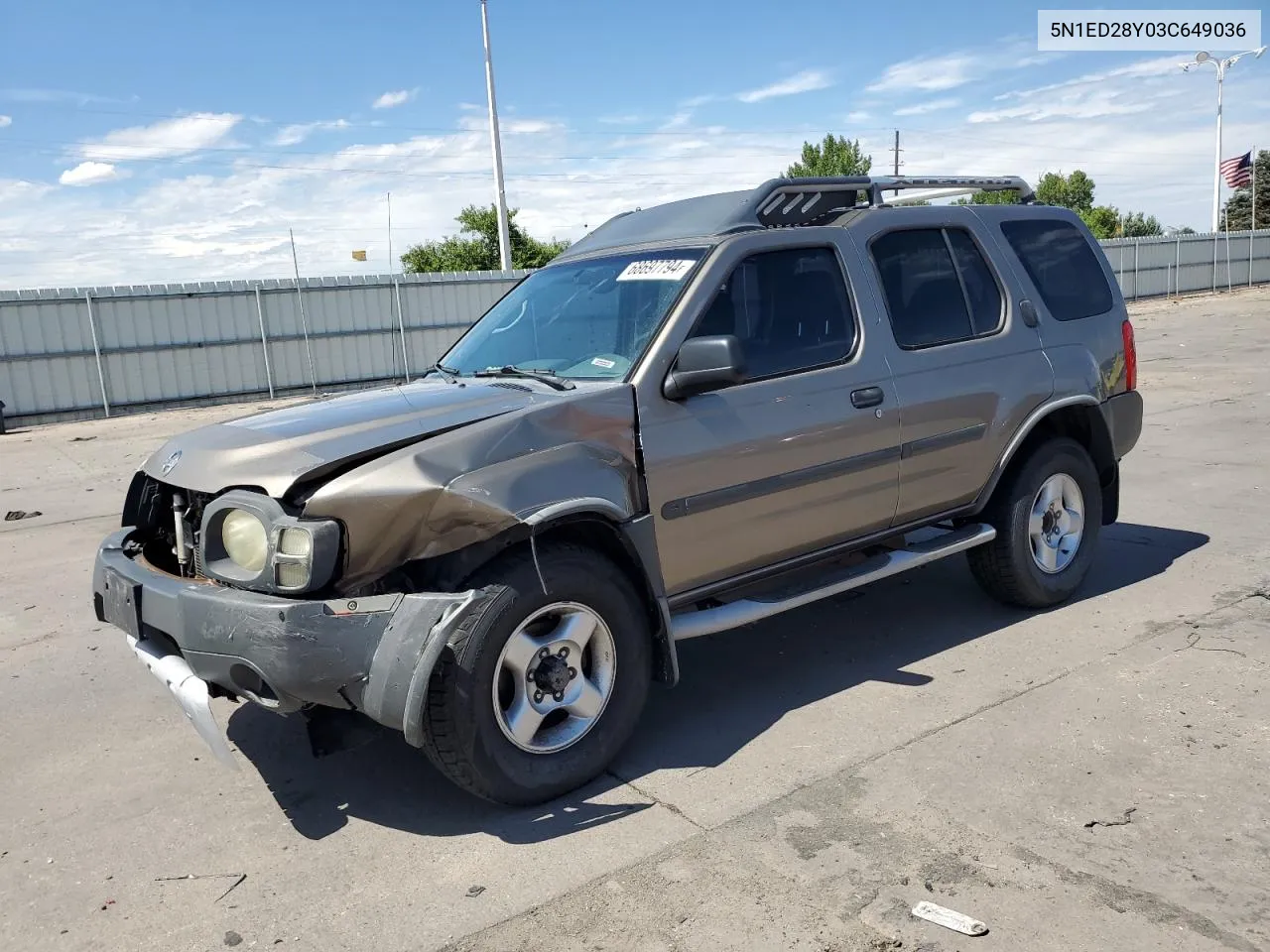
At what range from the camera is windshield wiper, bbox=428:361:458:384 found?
4.48m

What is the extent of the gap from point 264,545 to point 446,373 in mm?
1661

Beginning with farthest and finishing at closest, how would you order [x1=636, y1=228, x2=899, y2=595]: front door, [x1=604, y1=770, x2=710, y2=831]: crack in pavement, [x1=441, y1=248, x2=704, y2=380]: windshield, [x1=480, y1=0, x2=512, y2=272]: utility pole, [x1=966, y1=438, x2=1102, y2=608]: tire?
[x1=480, y1=0, x2=512, y2=272]: utility pole < [x1=966, y1=438, x2=1102, y2=608]: tire < [x1=441, y1=248, x2=704, y2=380]: windshield < [x1=636, y1=228, x2=899, y2=595]: front door < [x1=604, y1=770, x2=710, y2=831]: crack in pavement

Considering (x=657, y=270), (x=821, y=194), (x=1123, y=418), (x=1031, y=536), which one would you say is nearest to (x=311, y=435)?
(x=657, y=270)

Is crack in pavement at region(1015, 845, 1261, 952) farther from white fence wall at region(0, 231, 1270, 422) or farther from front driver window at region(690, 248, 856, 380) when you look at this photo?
white fence wall at region(0, 231, 1270, 422)

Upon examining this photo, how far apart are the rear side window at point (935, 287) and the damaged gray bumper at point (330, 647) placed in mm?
2469

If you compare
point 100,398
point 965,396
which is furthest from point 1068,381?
point 100,398

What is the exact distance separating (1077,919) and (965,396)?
2573 millimetres

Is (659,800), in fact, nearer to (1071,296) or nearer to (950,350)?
(950,350)

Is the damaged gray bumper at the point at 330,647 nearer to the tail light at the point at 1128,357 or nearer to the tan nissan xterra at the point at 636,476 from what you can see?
the tan nissan xterra at the point at 636,476

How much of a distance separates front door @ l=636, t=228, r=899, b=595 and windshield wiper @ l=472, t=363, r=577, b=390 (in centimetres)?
31

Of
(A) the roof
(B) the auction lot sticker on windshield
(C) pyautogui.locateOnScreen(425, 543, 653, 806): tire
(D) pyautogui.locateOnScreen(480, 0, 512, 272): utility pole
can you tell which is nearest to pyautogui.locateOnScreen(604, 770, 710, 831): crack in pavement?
(C) pyautogui.locateOnScreen(425, 543, 653, 806): tire

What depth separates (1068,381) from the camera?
5223mm

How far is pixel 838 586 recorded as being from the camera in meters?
4.38

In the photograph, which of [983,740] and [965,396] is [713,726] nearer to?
[983,740]
